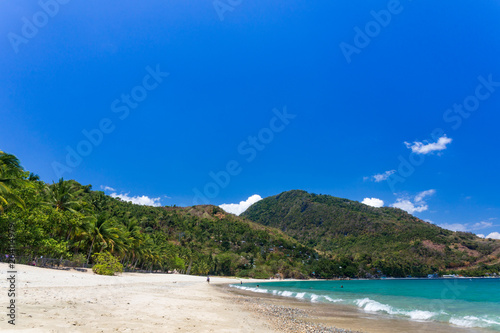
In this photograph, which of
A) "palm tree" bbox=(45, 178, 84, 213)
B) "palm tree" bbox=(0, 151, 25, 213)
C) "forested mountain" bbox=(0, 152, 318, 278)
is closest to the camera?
"palm tree" bbox=(0, 151, 25, 213)

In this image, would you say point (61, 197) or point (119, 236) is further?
point (119, 236)

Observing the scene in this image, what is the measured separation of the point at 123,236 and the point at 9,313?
177 feet

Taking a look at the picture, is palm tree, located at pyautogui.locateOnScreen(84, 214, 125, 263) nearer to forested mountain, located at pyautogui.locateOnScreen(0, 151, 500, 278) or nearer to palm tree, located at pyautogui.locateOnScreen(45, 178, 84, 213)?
A: forested mountain, located at pyautogui.locateOnScreen(0, 151, 500, 278)

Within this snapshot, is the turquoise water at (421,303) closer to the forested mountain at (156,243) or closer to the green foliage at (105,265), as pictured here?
the green foliage at (105,265)

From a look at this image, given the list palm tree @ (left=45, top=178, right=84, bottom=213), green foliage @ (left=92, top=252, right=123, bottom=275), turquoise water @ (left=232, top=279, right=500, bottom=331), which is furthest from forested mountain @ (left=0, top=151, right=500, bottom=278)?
turquoise water @ (left=232, top=279, right=500, bottom=331)

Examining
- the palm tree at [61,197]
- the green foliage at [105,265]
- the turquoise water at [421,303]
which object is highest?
the palm tree at [61,197]

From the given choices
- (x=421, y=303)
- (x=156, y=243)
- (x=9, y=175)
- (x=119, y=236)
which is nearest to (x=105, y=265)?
(x=119, y=236)

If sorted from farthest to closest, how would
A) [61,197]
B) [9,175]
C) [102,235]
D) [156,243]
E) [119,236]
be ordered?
1. [156,243]
2. [119,236]
3. [102,235]
4. [61,197]
5. [9,175]

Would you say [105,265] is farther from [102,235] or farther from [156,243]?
[156,243]

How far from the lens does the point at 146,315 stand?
1166cm

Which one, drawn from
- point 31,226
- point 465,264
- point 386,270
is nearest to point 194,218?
point 386,270

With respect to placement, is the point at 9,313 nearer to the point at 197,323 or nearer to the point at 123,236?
the point at 197,323

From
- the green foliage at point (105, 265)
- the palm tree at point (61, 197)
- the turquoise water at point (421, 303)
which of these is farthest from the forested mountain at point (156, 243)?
the turquoise water at point (421, 303)

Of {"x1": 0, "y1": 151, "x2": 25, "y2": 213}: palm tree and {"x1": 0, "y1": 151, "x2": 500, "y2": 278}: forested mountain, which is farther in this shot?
{"x1": 0, "y1": 151, "x2": 500, "y2": 278}: forested mountain
